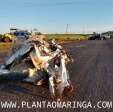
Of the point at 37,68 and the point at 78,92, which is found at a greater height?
the point at 37,68

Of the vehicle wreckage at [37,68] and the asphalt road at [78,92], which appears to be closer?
the asphalt road at [78,92]

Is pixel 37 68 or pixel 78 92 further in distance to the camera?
pixel 37 68

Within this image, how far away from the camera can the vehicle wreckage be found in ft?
27.9

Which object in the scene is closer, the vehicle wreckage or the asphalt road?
the asphalt road

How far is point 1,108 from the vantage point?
7.21 metres

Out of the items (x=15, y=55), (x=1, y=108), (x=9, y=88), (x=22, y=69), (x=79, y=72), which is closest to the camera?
(x=1, y=108)

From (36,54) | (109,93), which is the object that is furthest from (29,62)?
(109,93)

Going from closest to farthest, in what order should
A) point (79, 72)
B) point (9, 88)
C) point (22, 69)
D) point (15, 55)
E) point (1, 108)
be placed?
point (1, 108), point (9, 88), point (22, 69), point (15, 55), point (79, 72)

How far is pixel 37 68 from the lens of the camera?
9898 mm

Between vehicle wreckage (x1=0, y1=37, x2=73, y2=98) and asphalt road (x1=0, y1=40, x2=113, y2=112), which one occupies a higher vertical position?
vehicle wreckage (x1=0, y1=37, x2=73, y2=98)

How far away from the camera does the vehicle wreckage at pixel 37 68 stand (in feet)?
27.9

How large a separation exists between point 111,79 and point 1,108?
14.4 ft

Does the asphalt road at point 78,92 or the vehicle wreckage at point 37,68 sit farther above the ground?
the vehicle wreckage at point 37,68

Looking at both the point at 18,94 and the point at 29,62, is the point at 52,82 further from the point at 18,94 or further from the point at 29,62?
the point at 29,62
